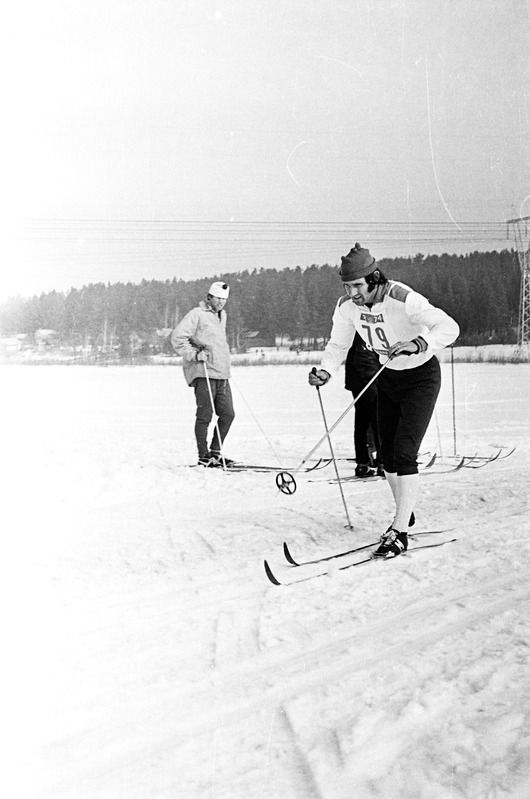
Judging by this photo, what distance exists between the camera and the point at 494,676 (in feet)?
9.51

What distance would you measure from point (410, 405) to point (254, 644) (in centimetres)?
204

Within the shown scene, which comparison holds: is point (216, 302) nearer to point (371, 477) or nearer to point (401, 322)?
point (371, 477)

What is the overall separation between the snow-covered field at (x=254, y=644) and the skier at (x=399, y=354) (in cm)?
42

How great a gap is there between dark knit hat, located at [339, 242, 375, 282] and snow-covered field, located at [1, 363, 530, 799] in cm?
163

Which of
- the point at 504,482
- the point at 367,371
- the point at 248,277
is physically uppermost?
the point at 248,277

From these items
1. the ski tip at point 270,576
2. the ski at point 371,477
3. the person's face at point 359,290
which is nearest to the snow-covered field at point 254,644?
the ski tip at point 270,576

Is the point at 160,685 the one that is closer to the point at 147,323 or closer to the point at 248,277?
the point at 248,277

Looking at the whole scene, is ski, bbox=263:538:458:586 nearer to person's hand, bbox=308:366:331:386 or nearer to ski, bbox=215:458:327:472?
person's hand, bbox=308:366:331:386

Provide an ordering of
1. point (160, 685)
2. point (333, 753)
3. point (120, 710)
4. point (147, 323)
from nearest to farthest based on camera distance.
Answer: point (333, 753) < point (120, 710) < point (160, 685) < point (147, 323)

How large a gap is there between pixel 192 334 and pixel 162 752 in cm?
581

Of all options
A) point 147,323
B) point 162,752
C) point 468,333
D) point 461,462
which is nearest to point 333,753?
point 162,752

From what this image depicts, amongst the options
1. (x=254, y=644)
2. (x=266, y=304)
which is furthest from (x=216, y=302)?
(x=266, y=304)

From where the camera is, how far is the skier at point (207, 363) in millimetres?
7938

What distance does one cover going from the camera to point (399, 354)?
452 centimetres
